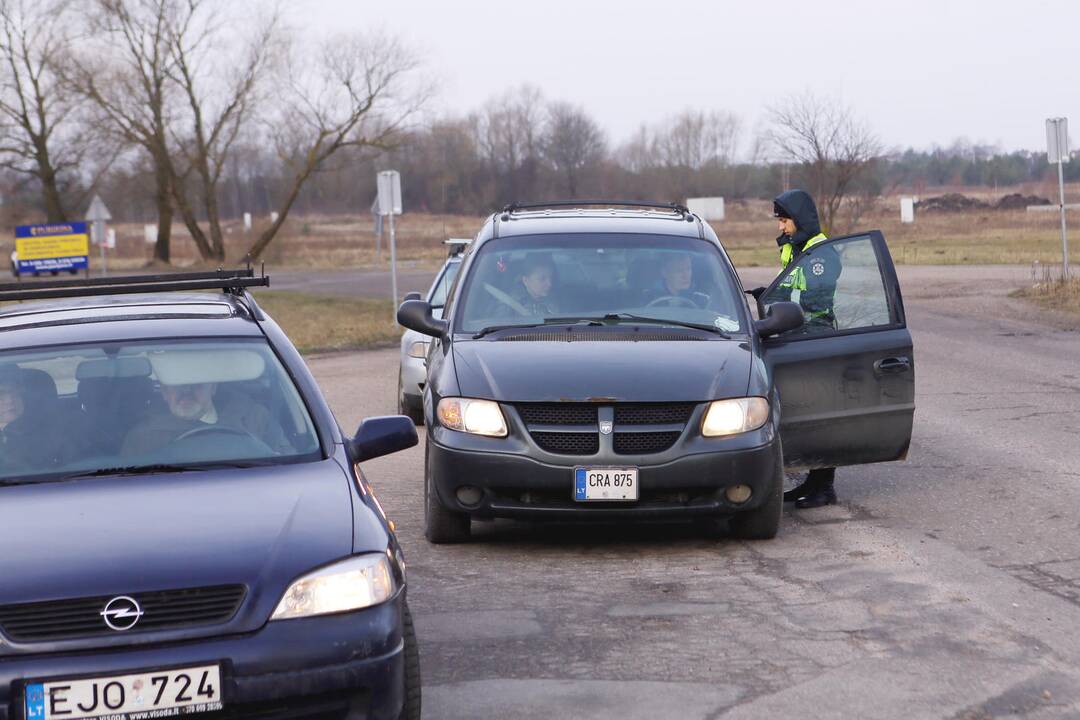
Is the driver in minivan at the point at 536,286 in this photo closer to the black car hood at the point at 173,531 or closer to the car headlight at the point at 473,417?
the car headlight at the point at 473,417

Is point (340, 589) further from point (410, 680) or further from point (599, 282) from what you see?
point (599, 282)

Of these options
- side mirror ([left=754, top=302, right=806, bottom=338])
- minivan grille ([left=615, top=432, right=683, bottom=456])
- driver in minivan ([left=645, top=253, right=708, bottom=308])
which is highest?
driver in minivan ([left=645, top=253, right=708, bottom=308])

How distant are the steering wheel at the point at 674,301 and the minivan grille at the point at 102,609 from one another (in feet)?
15.5

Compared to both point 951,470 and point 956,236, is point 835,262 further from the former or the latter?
point 956,236

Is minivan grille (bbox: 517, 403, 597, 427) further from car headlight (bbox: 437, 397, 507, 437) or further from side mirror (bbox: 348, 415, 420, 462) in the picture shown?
side mirror (bbox: 348, 415, 420, 462)

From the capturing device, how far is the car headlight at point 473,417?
7.61 m

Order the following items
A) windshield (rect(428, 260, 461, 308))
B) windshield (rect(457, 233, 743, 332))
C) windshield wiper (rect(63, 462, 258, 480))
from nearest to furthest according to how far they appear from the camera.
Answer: windshield wiper (rect(63, 462, 258, 480))
windshield (rect(457, 233, 743, 332))
windshield (rect(428, 260, 461, 308))

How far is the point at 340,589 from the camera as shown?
4.40 m

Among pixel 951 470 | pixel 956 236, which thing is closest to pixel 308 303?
pixel 951 470

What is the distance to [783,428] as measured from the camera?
28.1 ft

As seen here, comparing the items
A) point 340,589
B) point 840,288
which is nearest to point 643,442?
point 840,288

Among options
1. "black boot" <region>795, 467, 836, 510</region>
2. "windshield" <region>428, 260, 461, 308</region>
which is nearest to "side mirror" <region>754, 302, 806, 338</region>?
"black boot" <region>795, 467, 836, 510</region>

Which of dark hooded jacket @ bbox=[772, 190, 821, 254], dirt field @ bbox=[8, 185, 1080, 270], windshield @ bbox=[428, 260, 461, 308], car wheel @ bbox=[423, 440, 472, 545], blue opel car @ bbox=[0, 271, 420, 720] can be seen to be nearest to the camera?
blue opel car @ bbox=[0, 271, 420, 720]

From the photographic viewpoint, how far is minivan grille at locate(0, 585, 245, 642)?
4.15 meters
